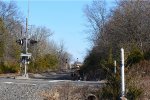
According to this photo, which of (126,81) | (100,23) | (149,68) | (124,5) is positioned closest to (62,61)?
(100,23)

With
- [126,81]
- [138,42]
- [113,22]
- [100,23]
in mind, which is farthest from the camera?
[100,23]

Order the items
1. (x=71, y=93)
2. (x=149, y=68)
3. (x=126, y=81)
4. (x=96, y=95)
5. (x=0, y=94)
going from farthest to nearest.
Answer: (x=149, y=68), (x=0, y=94), (x=71, y=93), (x=96, y=95), (x=126, y=81)

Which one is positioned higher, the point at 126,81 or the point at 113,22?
the point at 113,22

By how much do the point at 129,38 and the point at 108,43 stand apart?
14.5 feet

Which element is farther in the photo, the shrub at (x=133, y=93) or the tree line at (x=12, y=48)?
the tree line at (x=12, y=48)

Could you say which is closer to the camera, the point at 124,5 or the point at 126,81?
the point at 126,81

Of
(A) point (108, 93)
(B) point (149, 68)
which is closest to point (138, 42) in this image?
(B) point (149, 68)

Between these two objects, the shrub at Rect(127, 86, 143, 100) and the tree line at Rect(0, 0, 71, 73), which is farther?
the tree line at Rect(0, 0, 71, 73)

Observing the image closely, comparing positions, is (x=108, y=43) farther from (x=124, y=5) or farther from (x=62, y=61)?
(x=62, y=61)

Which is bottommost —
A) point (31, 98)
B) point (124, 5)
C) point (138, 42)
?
point (31, 98)

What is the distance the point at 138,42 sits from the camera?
40938 millimetres

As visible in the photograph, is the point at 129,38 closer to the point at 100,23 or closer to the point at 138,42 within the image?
the point at 138,42

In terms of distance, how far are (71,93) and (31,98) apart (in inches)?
76.7

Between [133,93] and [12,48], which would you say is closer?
[133,93]
